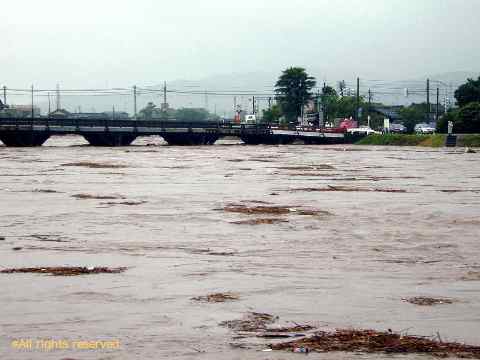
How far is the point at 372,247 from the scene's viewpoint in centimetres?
1415

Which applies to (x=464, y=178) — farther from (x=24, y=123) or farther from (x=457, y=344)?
(x=24, y=123)

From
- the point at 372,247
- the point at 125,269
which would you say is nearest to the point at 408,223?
the point at 372,247

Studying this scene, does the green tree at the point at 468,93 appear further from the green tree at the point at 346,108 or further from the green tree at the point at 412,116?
the green tree at the point at 346,108

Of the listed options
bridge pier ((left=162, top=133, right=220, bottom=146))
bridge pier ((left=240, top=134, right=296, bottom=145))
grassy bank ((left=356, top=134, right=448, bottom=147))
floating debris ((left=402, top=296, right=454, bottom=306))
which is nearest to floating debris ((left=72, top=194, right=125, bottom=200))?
floating debris ((left=402, top=296, right=454, bottom=306))

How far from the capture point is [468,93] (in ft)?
309

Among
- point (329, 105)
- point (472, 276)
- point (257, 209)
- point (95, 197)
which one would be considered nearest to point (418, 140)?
point (329, 105)

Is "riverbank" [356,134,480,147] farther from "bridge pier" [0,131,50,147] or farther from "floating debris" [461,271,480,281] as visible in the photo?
"floating debris" [461,271,480,281]

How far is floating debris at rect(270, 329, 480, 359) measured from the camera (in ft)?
25.0

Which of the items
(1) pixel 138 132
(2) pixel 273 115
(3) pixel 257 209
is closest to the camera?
(3) pixel 257 209

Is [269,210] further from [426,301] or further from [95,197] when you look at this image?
[426,301]

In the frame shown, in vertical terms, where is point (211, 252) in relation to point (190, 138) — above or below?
below

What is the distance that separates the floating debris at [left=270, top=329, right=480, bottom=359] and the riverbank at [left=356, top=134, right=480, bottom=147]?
67.9m

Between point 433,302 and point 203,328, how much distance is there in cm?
291

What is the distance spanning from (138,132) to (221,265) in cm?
7001
